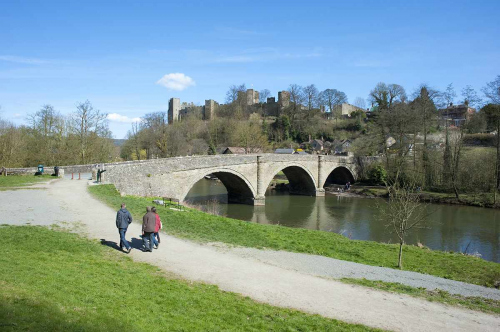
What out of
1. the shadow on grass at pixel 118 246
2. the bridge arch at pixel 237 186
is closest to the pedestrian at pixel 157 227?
the shadow on grass at pixel 118 246

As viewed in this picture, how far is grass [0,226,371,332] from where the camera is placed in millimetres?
4980

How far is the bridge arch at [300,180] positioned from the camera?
40.1m

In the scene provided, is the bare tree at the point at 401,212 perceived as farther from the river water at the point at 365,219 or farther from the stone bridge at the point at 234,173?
the stone bridge at the point at 234,173

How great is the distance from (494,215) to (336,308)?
28281 mm

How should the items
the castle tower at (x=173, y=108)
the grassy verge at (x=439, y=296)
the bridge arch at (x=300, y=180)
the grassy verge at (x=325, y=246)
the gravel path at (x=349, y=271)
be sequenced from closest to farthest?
the grassy verge at (x=439, y=296) → the gravel path at (x=349, y=271) → the grassy verge at (x=325, y=246) → the bridge arch at (x=300, y=180) → the castle tower at (x=173, y=108)

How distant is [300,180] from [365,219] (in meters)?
15.8

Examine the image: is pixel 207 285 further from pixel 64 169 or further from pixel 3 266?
pixel 64 169

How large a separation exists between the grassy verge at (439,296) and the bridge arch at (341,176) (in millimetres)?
37776

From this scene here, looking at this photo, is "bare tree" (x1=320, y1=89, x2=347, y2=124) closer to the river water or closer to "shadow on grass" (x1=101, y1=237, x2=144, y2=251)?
the river water

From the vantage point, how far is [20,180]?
20.0 meters

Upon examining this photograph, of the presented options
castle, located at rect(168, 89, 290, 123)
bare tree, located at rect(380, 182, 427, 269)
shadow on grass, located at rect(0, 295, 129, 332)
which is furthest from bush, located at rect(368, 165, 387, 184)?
shadow on grass, located at rect(0, 295, 129, 332)

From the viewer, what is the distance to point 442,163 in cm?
3759

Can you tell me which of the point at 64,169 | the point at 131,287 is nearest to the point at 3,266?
the point at 131,287

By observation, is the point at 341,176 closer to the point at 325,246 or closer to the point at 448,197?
the point at 448,197
